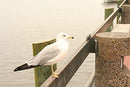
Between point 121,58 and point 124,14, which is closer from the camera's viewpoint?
point 121,58

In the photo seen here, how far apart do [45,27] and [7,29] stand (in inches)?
105

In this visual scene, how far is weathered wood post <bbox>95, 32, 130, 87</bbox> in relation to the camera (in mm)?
3930

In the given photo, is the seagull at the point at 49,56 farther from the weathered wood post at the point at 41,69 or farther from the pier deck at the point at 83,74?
the pier deck at the point at 83,74

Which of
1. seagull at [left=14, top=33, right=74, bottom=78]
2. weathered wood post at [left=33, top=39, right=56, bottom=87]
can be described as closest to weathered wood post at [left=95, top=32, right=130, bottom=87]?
weathered wood post at [left=33, top=39, right=56, bottom=87]

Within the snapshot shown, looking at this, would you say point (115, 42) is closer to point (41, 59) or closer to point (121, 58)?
point (121, 58)

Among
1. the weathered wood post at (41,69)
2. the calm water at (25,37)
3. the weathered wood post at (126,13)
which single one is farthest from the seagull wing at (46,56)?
the weathered wood post at (126,13)

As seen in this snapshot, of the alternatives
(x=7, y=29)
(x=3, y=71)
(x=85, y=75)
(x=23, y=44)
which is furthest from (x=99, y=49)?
(x=7, y=29)

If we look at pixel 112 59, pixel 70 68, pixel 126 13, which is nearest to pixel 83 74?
pixel 126 13

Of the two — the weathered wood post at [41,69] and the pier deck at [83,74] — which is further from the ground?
the weathered wood post at [41,69]

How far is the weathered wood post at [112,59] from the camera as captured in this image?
3.93m

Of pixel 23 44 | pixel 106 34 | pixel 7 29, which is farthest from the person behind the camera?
pixel 7 29

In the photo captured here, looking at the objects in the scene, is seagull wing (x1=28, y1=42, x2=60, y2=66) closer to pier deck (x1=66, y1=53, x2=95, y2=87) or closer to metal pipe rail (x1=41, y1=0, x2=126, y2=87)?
metal pipe rail (x1=41, y1=0, x2=126, y2=87)

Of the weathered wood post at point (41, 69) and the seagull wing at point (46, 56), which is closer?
the seagull wing at point (46, 56)

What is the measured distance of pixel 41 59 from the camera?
3342 millimetres
